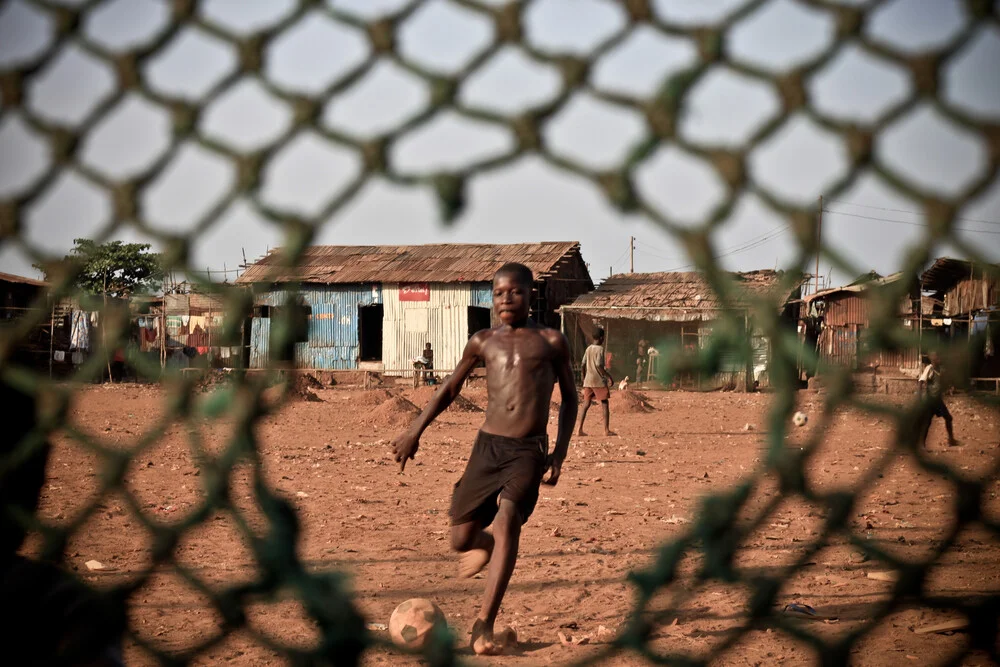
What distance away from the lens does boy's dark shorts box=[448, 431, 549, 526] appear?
4.09 m

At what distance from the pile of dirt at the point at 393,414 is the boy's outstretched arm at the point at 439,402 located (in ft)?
32.0

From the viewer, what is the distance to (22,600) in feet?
4.00

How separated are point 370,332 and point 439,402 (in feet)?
72.5

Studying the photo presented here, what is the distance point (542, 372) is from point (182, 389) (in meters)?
3.37

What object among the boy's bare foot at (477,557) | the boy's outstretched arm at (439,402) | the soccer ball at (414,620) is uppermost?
the boy's outstretched arm at (439,402)

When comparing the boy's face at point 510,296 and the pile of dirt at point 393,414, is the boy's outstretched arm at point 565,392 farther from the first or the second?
the pile of dirt at point 393,414

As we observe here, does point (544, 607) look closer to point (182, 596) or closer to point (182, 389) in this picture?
point (182, 596)

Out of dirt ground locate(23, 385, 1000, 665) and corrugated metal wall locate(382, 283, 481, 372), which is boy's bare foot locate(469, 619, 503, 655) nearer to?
dirt ground locate(23, 385, 1000, 665)

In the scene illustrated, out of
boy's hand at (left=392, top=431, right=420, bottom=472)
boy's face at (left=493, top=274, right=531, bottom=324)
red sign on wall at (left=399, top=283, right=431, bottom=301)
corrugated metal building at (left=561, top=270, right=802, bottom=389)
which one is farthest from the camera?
red sign on wall at (left=399, top=283, right=431, bottom=301)

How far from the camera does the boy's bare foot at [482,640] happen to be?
3.71 meters

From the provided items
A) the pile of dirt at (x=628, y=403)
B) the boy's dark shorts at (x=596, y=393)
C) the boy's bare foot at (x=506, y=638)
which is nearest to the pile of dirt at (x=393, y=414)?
the boy's dark shorts at (x=596, y=393)

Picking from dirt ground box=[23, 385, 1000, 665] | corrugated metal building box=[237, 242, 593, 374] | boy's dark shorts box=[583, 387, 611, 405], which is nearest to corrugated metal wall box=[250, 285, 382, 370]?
corrugated metal building box=[237, 242, 593, 374]

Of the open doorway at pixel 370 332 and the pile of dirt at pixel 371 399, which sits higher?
the open doorway at pixel 370 332

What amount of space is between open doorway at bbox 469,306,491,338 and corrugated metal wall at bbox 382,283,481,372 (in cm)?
39
